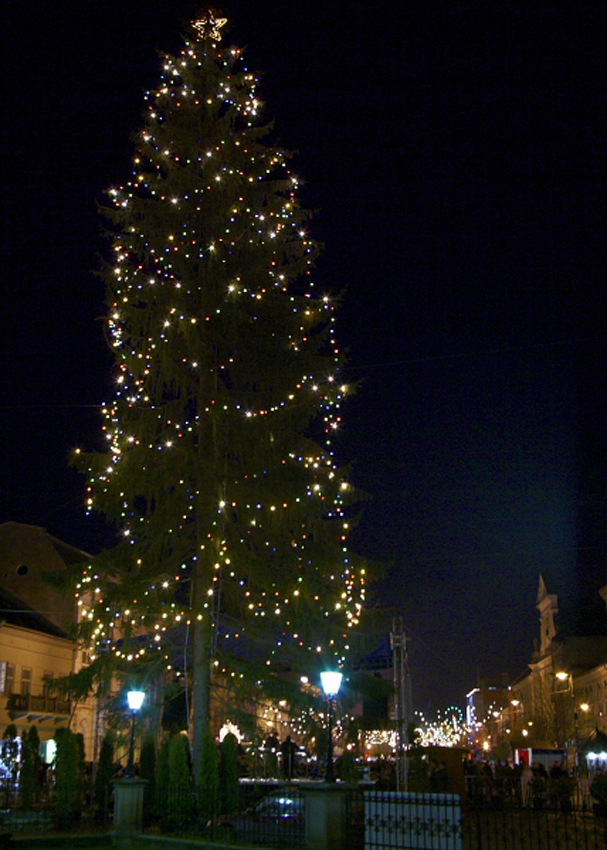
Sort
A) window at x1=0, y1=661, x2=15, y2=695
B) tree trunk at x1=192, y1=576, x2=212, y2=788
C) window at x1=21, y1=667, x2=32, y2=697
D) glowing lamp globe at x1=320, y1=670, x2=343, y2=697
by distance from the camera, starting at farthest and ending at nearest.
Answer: window at x1=21, y1=667, x2=32, y2=697 → window at x1=0, y1=661, x2=15, y2=695 → tree trunk at x1=192, y1=576, x2=212, y2=788 → glowing lamp globe at x1=320, y1=670, x2=343, y2=697

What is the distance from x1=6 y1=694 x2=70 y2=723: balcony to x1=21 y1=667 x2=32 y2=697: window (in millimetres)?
603

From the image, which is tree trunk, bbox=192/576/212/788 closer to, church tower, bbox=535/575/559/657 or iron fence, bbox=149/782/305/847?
iron fence, bbox=149/782/305/847

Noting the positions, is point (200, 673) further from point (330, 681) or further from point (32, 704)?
point (32, 704)

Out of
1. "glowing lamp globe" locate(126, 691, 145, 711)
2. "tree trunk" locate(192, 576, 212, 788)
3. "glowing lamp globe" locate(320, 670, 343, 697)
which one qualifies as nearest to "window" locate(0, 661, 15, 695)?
"tree trunk" locate(192, 576, 212, 788)

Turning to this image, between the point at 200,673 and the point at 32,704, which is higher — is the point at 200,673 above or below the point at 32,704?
above

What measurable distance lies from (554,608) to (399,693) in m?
59.5

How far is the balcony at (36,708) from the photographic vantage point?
132 feet

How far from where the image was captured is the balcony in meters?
40.2

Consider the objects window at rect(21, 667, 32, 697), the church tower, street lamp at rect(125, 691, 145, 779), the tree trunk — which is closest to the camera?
street lamp at rect(125, 691, 145, 779)

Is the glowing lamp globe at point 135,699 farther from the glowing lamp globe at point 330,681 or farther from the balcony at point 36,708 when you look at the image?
the balcony at point 36,708

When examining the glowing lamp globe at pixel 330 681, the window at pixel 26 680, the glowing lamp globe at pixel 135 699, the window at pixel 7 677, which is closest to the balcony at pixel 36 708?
the window at pixel 7 677

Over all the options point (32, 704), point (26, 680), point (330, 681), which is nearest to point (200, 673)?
point (330, 681)

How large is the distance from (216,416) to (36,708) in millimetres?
26390

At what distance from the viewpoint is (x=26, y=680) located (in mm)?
42438
